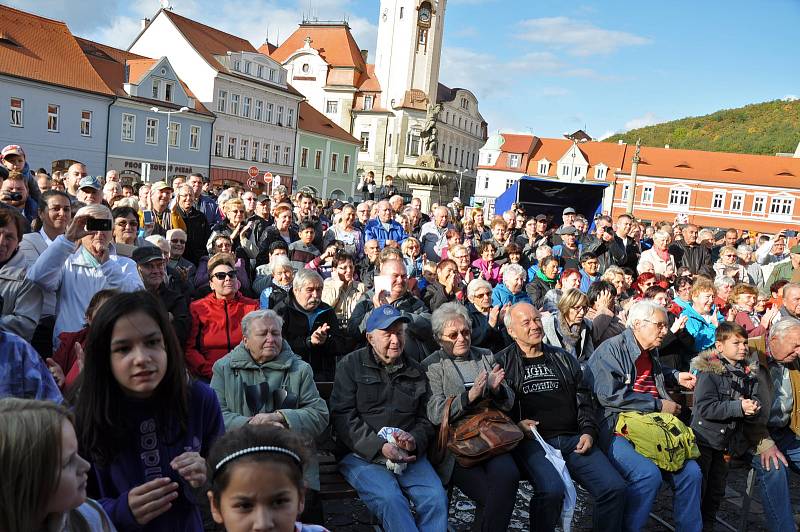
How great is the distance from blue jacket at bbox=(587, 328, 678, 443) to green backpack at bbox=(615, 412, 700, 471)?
0.31 ft

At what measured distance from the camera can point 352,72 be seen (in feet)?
214

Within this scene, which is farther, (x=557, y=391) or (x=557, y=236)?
(x=557, y=236)

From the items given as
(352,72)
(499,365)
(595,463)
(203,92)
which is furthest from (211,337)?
(352,72)

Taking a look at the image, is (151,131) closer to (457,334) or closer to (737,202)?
(457,334)

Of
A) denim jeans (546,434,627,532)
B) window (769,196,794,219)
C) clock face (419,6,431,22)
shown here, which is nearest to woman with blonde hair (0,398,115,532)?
denim jeans (546,434,627,532)

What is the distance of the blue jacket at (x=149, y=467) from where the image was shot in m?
2.69

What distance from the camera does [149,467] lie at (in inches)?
108

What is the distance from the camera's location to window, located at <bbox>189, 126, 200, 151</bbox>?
42125 mm

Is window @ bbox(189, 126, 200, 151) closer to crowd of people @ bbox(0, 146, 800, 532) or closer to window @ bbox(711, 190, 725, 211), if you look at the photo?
crowd of people @ bbox(0, 146, 800, 532)

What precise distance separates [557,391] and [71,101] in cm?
3599

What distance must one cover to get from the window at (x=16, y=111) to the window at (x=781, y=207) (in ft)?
200

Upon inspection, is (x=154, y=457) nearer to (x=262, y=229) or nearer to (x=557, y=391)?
(x=557, y=391)

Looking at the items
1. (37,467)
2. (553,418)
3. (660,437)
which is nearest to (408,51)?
(553,418)

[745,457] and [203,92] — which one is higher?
[203,92]
